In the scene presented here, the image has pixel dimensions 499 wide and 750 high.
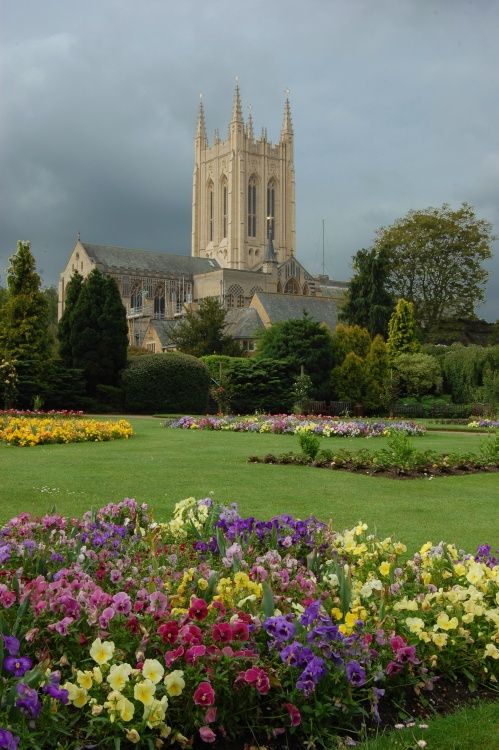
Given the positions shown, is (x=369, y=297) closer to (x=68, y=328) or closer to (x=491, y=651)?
(x=68, y=328)

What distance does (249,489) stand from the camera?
875cm

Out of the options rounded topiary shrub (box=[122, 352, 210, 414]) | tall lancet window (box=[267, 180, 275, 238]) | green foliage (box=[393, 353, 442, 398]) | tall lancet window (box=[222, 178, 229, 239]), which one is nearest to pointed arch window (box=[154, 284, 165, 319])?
tall lancet window (box=[222, 178, 229, 239])

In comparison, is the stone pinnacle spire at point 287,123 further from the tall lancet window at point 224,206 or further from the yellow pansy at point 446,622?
the yellow pansy at point 446,622

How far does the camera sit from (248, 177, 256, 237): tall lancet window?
346 ft

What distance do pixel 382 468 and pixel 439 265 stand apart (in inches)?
1882

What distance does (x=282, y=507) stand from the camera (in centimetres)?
752

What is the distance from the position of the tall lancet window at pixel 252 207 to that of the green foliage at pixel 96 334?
76687mm

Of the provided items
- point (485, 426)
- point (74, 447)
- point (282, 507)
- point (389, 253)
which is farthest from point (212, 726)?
point (389, 253)

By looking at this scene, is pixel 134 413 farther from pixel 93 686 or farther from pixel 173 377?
pixel 93 686

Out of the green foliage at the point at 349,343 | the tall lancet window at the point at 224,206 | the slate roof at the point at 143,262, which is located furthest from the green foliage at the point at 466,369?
the tall lancet window at the point at 224,206

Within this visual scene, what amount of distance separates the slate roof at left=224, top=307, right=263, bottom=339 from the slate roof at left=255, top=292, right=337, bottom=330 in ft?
3.79

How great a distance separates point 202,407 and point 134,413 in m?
2.81

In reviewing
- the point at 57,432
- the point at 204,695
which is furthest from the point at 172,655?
the point at 57,432

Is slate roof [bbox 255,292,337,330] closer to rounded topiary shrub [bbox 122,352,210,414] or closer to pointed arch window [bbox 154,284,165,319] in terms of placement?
pointed arch window [bbox 154,284,165,319]
